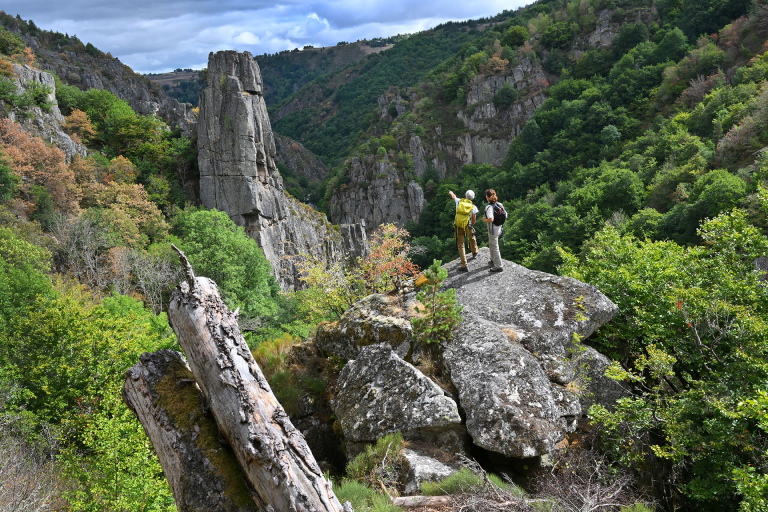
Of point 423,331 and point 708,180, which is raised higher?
point 423,331

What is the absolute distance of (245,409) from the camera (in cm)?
338

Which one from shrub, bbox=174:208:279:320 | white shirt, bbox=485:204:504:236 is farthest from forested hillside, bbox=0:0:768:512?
white shirt, bbox=485:204:504:236

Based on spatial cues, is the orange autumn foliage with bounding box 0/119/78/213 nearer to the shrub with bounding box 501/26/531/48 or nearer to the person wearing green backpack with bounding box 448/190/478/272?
the person wearing green backpack with bounding box 448/190/478/272

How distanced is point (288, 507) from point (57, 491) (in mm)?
12931

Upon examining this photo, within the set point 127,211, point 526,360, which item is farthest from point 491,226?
point 127,211

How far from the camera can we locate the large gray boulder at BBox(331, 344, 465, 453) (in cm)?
617

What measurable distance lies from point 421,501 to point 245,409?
280cm

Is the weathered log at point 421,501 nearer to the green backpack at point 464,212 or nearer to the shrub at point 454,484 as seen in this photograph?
the shrub at point 454,484

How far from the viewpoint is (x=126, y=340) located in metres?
15.9

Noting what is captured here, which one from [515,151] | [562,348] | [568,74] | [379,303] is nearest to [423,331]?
[379,303]

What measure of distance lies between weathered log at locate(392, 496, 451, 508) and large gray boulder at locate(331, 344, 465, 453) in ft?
3.71

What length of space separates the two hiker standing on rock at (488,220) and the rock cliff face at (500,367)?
0.70 m

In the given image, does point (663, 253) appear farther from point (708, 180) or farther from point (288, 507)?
point (708, 180)

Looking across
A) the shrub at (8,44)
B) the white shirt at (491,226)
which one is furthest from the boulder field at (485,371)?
the shrub at (8,44)
